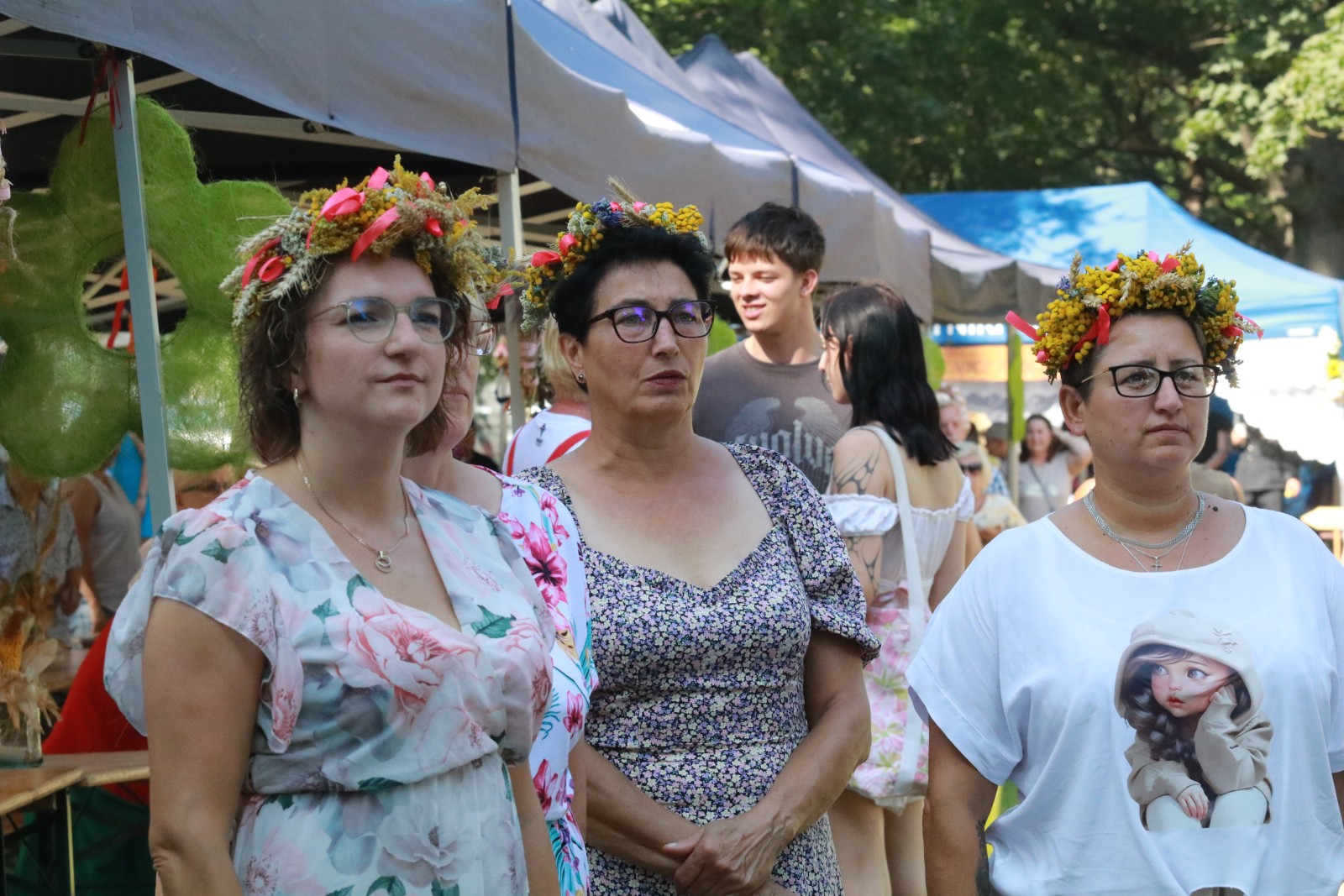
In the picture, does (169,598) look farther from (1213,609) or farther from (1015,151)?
(1015,151)

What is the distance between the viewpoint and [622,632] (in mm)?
2658

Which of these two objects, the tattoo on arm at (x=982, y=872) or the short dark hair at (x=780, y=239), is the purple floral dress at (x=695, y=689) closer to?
the tattoo on arm at (x=982, y=872)

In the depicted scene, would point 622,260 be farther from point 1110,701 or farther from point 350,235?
point 1110,701

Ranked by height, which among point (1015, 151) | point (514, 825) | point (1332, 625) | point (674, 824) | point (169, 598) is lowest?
point (674, 824)

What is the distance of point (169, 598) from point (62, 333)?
1.38 meters

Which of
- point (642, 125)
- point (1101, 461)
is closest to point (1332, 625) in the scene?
point (1101, 461)

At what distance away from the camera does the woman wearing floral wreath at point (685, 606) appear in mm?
2662

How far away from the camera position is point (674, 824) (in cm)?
264

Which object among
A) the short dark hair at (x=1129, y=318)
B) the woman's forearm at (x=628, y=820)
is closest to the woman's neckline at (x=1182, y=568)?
the short dark hair at (x=1129, y=318)

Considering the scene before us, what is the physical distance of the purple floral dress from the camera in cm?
267

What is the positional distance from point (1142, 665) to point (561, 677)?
961 mm

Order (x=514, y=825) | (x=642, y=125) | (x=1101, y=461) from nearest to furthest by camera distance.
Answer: (x=514, y=825) → (x=1101, y=461) → (x=642, y=125)

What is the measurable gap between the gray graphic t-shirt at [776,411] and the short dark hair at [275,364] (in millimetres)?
2319

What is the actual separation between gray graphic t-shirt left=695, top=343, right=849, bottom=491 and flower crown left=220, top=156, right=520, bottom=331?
7.31 feet
